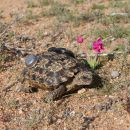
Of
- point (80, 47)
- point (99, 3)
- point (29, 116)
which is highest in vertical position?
point (29, 116)

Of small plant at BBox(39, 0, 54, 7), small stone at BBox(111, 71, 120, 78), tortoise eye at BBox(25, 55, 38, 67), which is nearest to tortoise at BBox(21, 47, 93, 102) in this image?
tortoise eye at BBox(25, 55, 38, 67)

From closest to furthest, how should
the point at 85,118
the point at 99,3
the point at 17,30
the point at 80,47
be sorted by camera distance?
the point at 85,118
the point at 80,47
the point at 17,30
the point at 99,3

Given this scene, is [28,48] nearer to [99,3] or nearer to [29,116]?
[29,116]

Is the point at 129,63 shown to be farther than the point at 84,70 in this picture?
Yes

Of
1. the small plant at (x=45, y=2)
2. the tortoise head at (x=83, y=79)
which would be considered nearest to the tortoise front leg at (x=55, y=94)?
the tortoise head at (x=83, y=79)

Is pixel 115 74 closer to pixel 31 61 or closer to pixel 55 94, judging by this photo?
pixel 55 94

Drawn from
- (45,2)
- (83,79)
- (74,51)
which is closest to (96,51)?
(83,79)

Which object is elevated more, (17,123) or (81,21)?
(17,123)

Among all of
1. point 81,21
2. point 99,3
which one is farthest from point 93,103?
point 99,3
